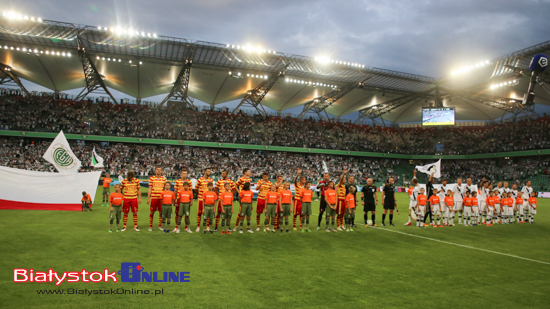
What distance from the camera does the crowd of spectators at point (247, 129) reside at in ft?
125

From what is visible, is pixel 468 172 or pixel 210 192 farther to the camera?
pixel 468 172

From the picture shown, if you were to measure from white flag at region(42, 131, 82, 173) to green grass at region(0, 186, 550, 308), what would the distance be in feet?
11.3

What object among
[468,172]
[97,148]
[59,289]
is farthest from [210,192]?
[468,172]

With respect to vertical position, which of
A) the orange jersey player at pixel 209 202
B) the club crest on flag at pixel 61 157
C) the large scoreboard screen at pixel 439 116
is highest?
the large scoreboard screen at pixel 439 116

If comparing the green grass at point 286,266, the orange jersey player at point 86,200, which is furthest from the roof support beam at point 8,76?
the green grass at point 286,266

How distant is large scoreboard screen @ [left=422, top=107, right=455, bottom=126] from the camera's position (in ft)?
146

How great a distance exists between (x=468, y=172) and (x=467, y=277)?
48915 mm

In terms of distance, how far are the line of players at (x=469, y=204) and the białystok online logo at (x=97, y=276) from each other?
1049 centimetres

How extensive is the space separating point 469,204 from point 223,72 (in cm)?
3211

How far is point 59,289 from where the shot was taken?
5523 millimetres

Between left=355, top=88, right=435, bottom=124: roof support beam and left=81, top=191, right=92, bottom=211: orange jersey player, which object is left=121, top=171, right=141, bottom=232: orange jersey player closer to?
left=81, top=191, right=92, bottom=211: orange jersey player

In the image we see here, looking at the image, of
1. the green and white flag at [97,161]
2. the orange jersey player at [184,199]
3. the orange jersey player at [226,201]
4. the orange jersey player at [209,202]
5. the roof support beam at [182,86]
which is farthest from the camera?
the roof support beam at [182,86]

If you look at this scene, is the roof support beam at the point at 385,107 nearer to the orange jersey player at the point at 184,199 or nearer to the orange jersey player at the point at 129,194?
the orange jersey player at the point at 184,199

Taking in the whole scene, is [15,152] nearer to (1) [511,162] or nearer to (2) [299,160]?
(2) [299,160]
